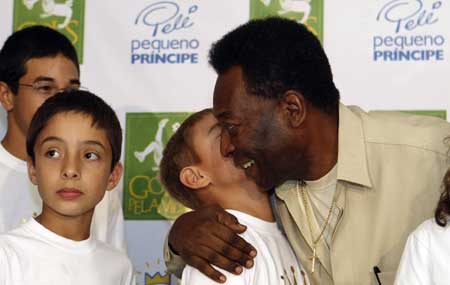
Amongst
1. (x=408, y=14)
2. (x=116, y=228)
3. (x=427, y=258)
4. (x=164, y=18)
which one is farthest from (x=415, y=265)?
(x=164, y=18)

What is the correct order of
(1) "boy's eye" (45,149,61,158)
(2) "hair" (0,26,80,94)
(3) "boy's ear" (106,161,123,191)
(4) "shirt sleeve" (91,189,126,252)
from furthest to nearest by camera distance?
(2) "hair" (0,26,80,94) → (4) "shirt sleeve" (91,189,126,252) → (3) "boy's ear" (106,161,123,191) → (1) "boy's eye" (45,149,61,158)

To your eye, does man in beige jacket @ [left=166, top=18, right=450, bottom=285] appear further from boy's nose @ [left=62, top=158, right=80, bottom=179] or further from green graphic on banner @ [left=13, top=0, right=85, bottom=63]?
green graphic on banner @ [left=13, top=0, right=85, bottom=63]

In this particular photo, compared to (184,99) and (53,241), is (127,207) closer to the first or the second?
(184,99)

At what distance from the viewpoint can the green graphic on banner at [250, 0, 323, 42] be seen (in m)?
2.58

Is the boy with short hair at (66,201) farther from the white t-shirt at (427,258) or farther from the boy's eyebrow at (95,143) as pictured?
the white t-shirt at (427,258)

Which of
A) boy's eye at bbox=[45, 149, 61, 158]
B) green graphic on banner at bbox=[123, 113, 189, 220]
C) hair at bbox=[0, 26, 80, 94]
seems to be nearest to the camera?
boy's eye at bbox=[45, 149, 61, 158]

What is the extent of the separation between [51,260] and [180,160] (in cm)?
35

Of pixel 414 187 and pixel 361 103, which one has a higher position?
pixel 361 103

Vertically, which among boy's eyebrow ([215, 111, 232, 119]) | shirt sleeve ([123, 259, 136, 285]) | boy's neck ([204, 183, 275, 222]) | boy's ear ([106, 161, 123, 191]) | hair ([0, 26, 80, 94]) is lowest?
shirt sleeve ([123, 259, 136, 285])

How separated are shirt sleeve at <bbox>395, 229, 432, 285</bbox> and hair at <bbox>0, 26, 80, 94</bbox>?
130 cm

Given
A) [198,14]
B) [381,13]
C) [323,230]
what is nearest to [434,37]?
[381,13]

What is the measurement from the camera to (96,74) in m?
2.72

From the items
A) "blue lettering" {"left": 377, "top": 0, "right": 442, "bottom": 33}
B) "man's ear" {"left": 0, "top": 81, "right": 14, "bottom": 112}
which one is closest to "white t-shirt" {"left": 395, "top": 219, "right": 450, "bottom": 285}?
"blue lettering" {"left": 377, "top": 0, "right": 442, "bottom": 33}

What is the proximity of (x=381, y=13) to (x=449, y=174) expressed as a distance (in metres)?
1.12
